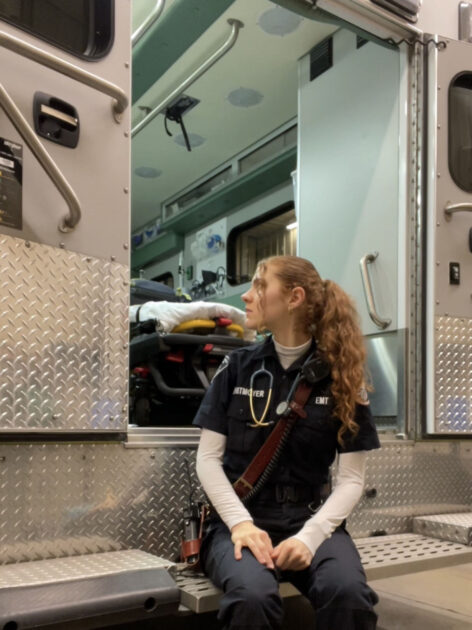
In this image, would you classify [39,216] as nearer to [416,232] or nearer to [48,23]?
[48,23]

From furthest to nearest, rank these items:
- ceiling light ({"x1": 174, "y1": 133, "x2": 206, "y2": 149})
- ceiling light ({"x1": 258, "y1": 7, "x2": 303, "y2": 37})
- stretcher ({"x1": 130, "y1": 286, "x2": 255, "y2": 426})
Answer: ceiling light ({"x1": 174, "y1": 133, "x2": 206, "y2": 149}) → ceiling light ({"x1": 258, "y1": 7, "x2": 303, "y2": 37}) → stretcher ({"x1": 130, "y1": 286, "x2": 255, "y2": 426})

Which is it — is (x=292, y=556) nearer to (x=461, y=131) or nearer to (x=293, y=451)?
(x=293, y=451)

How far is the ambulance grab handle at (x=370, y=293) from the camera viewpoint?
134 inches

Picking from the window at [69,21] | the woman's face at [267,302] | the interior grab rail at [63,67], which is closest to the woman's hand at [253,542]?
the woman's face at [267,302]

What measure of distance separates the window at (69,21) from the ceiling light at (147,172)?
4.76m

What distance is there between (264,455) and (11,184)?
1.20 m

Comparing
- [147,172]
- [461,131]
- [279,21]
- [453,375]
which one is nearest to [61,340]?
[453,375]

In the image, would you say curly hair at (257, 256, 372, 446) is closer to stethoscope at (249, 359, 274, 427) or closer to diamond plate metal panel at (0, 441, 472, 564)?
stethoscope at (249, 359, 274, 427)

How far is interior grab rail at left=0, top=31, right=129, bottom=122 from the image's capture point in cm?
182

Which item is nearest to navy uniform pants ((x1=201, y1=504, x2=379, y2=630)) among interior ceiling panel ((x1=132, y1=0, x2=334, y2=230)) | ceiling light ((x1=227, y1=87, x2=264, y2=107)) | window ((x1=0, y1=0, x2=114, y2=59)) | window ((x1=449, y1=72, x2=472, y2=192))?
window ((x1=0, y1=0, x2=114, y2=59))

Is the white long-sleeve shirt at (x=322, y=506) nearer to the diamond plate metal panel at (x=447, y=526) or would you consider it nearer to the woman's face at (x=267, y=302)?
the woman's face at (x=267, y=302)

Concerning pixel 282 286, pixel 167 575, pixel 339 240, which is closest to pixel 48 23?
pixel 282 286

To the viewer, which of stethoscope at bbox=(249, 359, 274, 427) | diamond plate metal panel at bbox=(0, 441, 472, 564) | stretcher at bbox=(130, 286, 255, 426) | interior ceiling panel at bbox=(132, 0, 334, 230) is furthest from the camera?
interior ceiling panel at bbox=(132, 0, 334, 230)

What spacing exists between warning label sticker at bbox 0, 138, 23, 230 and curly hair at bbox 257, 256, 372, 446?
853mm
